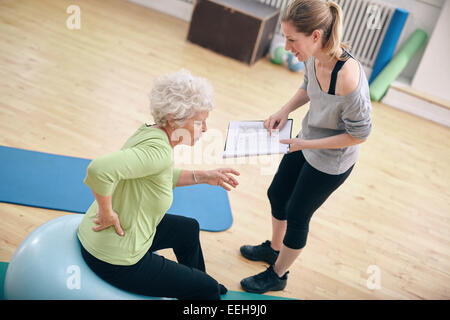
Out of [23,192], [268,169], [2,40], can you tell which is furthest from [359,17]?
[23,192]

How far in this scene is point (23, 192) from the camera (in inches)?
90.8

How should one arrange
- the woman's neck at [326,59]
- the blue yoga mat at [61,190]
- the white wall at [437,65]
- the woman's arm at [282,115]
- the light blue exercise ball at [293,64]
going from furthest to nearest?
the light blue exercise ball at [293,64], the white wall at [437,65], the blue yoga mat at [61,190], the woman's arm at [282,115], the woman's neck at [326,59]

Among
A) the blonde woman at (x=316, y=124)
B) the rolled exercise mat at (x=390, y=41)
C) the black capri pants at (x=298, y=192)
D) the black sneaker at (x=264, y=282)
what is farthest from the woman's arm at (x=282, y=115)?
the rolled exercise mat at (x=390, y=41)

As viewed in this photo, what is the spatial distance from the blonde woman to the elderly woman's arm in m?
0.28

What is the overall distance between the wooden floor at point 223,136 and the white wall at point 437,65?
17.2 inches

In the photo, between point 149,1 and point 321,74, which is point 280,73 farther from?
point 321,74

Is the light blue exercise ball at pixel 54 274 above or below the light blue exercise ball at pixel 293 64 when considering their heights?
below

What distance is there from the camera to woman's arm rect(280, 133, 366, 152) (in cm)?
168

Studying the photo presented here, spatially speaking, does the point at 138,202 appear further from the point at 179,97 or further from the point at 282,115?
the point at 282,115

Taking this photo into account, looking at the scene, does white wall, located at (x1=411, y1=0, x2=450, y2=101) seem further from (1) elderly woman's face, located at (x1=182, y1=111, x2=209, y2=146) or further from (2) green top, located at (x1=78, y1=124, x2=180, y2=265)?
(2) green top, located at (x1=78, y1=124, x2=180, y2=265)

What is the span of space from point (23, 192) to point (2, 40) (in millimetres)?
2041

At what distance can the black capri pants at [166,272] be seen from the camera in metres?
1.51

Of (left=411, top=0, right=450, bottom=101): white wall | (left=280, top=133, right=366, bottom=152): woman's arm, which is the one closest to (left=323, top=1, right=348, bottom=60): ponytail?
(left=280, top=133, right=366, bottom=152): woman's arm

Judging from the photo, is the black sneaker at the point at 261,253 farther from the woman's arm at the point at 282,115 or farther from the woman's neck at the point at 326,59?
the woman's neck at the point at 326,59
